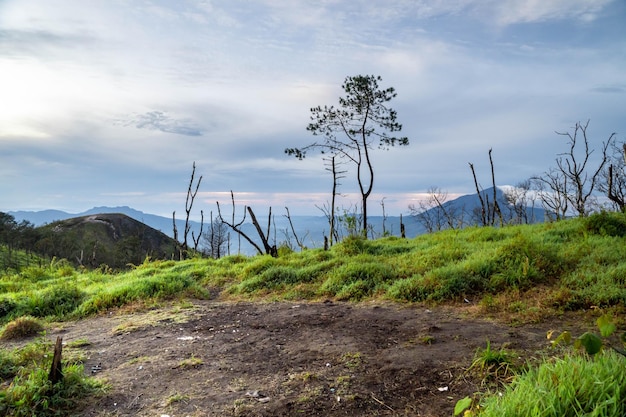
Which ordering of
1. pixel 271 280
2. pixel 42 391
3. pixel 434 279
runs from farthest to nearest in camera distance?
pixel 271 280
pixel 434 279
pixel 42 391

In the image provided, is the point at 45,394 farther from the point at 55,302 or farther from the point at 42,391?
the point at 55,302

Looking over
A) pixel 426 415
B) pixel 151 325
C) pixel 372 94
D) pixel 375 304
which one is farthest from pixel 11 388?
pixel 372 94

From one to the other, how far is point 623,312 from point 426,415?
127 inches

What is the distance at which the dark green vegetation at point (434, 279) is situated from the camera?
518cm

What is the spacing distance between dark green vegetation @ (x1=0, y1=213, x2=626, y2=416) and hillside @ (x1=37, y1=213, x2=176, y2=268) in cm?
3067

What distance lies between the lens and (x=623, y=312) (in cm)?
471

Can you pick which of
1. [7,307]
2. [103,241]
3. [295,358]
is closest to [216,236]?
[7,307]

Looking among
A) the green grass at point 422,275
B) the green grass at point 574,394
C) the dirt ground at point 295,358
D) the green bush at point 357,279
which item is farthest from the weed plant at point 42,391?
the green bush at point 357,279

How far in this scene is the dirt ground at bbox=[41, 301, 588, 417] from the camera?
325cm

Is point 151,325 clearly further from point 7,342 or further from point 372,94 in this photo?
point 372,94

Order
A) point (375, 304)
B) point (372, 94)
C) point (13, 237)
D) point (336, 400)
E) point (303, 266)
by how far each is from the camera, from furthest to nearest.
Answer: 1. point (13, 237)
2. point (372, 94)
3. point (303, 266)
4. point (375, 304)
5. point (336, 400)

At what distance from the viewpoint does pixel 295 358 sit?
423 cm

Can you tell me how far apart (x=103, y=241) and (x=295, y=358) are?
7861 centimetres

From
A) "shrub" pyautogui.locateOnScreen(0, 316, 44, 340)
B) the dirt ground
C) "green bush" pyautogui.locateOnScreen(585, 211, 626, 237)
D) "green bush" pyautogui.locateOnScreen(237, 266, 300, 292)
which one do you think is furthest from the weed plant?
"green bush" pyautogui.locateOnScreen(585, 211, 626, 237)
